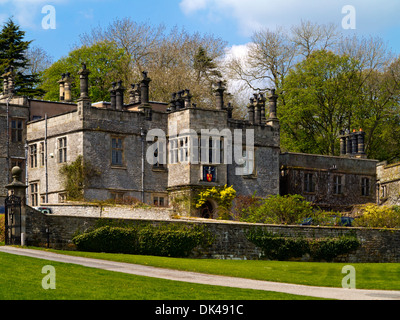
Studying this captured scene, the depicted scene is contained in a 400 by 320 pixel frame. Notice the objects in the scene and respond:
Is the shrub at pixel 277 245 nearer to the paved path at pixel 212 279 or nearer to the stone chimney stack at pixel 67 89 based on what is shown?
the paved path at pixel 212 279

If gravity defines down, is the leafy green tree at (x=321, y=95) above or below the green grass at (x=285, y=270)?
above

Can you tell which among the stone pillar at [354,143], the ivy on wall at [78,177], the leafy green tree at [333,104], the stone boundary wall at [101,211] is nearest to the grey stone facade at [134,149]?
the ivy on wall at [78,177]

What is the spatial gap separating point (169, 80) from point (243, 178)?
24.0 m

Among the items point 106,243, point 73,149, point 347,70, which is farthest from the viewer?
point 347,70

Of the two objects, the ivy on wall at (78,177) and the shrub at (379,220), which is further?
the ivy on wall at (78,177)

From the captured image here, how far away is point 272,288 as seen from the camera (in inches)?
1012

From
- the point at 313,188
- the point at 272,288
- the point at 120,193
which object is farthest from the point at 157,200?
the point at 272,288

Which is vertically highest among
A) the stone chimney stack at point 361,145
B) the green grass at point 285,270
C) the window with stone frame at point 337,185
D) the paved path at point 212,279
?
the stone chimney stack at point 361,145

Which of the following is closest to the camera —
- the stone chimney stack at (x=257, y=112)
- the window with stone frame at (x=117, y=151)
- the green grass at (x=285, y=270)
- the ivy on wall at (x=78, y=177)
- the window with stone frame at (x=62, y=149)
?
the green grass at (x=285, y=270)

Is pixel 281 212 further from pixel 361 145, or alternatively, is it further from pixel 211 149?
pixel 361 145

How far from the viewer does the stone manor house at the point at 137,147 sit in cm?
4884

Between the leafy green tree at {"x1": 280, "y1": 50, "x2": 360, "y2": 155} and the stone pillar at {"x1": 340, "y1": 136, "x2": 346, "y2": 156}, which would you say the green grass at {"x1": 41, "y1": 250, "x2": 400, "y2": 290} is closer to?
the stone pillar at {"x1": 340, "y1": 136, "x2": 346, "y2": 156}

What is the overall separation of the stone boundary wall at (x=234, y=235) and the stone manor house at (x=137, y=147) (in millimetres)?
9867
